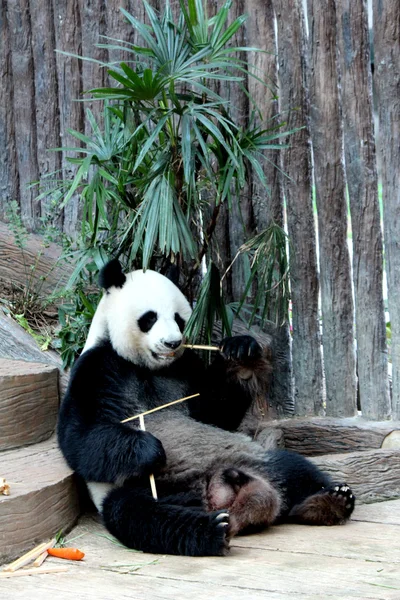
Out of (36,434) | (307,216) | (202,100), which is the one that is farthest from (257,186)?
(36,434)

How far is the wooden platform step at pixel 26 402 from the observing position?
4129 mm

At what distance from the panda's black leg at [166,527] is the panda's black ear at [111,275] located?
1.05m

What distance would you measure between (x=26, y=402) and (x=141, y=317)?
850 millimetres

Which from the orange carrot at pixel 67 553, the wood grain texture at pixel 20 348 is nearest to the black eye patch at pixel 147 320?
the wood grain texture at pixel 20 348

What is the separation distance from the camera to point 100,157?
4578mm

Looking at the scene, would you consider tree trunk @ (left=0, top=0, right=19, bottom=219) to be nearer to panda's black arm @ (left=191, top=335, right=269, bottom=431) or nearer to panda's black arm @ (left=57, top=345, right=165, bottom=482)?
panda's black arm @ (left=57, top=345, right=165, bottom=482)

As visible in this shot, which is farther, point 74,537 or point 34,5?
point 34,5

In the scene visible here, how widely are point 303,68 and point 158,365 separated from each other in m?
1.92

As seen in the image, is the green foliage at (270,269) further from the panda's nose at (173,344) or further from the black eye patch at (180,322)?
the panda's nose at (173,344)

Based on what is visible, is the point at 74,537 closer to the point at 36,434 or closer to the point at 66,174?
the point at 36,434

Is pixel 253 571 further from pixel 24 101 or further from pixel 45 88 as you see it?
pixel 24 101

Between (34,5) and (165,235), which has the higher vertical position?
(34,5)

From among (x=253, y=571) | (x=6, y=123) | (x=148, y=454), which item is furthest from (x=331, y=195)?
(x=6, y=123)

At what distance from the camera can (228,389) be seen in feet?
13.5
